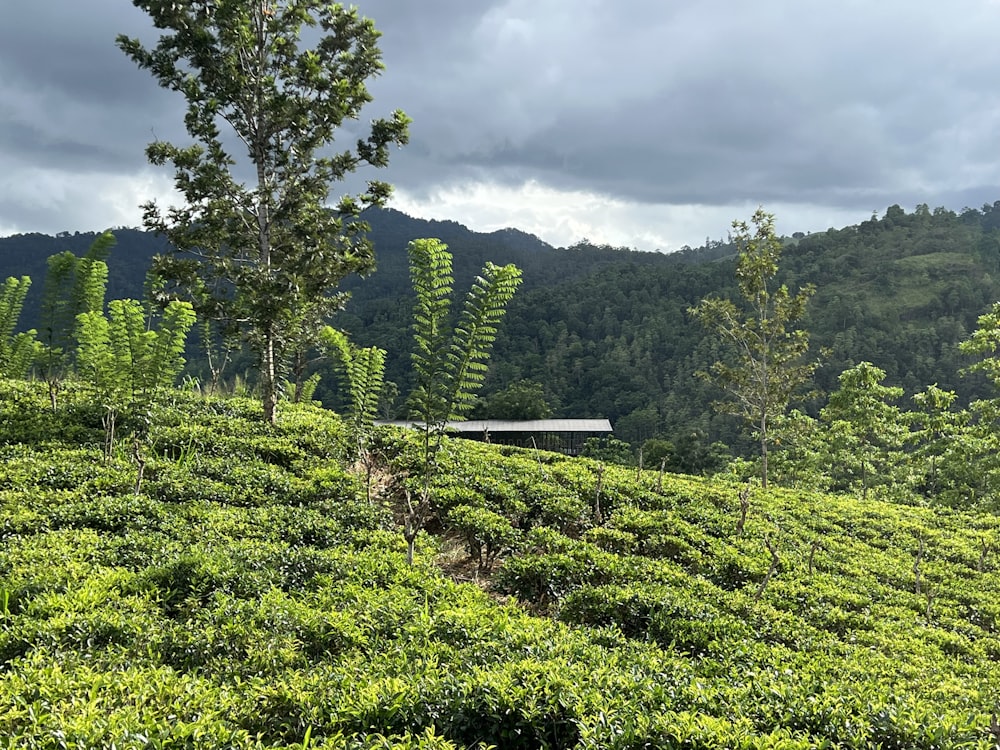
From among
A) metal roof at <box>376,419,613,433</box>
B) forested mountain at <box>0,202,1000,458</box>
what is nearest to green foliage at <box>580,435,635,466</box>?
metal roof at <box>376,419,613,433</box>

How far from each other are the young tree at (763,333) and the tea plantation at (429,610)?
4623mm

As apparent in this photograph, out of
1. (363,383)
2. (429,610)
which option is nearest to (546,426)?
(363,383)

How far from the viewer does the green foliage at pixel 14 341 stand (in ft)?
42.7

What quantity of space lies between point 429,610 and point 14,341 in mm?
13306

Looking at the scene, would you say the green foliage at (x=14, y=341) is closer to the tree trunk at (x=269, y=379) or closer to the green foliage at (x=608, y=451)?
the tree trunk at (x=269, y=379)

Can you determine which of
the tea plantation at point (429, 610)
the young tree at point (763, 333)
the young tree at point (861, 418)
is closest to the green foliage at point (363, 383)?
the tea plantation at point (429, 610)

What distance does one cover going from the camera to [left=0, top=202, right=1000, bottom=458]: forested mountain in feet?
225

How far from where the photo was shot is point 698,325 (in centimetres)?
7775

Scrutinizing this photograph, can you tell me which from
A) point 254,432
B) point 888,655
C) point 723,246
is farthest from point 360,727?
point 723,246

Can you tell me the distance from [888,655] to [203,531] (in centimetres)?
641

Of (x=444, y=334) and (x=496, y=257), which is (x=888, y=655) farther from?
(x=496, y=257)

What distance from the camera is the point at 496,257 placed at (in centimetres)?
14688

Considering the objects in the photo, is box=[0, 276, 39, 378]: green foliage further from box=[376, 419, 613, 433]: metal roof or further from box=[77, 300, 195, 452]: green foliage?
box=[376, 419, 613, 433]: metal roof

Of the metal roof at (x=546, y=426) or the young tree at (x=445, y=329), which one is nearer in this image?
the young tree at (x=445, y=329)
